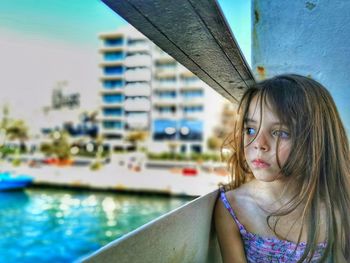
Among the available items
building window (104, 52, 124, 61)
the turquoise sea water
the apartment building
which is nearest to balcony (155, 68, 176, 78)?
the apartment building

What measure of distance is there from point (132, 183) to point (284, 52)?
26010 mm

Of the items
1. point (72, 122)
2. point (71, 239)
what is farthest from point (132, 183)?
point (72, 122)

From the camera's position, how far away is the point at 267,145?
71 cm

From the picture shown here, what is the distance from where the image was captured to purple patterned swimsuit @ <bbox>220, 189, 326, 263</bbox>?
75cm

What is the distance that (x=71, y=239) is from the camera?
23.2 metres

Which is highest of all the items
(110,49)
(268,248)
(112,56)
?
(110,49)

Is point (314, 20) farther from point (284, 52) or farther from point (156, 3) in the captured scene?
point (156, 3)

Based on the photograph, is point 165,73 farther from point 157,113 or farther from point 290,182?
point 290,182

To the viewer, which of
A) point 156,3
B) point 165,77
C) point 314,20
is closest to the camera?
point 156,3

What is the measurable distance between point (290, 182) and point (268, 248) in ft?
0.56

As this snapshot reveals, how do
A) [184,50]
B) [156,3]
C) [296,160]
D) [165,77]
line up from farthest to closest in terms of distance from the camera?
[165,77], [296,160], [184,50], [156,3]

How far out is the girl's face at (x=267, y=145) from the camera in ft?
2.34

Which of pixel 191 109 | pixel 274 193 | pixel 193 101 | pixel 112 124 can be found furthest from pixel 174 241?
pixel 112 124

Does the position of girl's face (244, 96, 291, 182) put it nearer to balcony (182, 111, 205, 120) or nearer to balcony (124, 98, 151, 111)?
balcony (124, 98, 151, 111)
